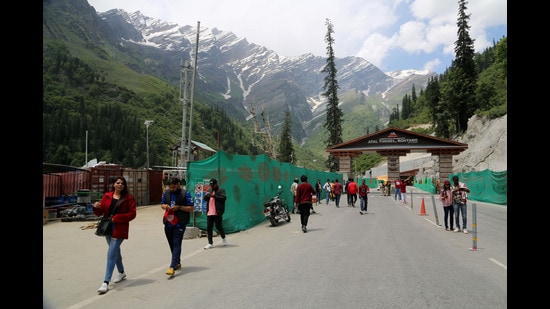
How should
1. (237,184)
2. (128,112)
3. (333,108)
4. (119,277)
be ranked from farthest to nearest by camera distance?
1. (128,112)
2. (333,108)
3. (237,184)
4. (119,277)

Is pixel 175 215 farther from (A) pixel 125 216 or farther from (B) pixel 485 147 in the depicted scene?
(B) pixel 485 147

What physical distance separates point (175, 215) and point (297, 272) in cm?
246

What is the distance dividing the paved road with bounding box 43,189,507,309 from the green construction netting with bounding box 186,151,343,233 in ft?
4.08

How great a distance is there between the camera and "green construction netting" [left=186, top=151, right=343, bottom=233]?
501 inches

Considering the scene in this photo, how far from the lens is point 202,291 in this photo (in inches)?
234

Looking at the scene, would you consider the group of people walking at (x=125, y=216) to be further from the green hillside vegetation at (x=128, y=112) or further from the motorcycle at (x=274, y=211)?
the green hillside vegetation at (x=128, y=112)

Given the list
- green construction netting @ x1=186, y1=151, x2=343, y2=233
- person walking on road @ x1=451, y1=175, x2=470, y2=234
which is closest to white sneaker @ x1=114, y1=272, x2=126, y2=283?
green construction netting @ x1=186, y1=151, x2=343, y2=233

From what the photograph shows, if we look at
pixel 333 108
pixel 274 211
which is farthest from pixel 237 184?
pixel 333 108

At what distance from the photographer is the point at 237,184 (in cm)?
1383

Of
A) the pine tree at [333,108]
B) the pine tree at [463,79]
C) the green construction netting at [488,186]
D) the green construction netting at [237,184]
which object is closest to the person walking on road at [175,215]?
the green construction netting at [237,184]

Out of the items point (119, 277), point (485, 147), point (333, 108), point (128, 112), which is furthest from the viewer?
point (128, 112)

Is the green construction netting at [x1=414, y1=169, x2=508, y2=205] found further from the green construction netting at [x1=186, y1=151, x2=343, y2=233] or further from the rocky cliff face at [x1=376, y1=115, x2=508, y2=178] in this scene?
the green construction netting at [x1=186, y1=151, x2=343, y2=233]
